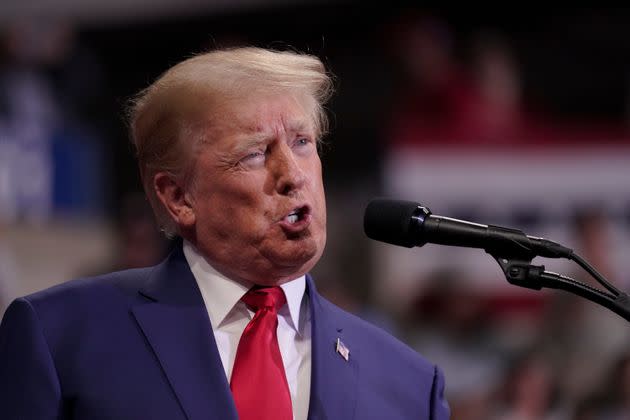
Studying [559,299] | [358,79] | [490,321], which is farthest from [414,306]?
[358,79]

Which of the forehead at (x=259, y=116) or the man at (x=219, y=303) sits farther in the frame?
the forehead at (x=259, y=116)

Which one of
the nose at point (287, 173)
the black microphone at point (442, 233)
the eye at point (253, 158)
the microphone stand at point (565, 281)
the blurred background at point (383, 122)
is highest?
the eye at point (253, 158)

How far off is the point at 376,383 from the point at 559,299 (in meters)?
2.63

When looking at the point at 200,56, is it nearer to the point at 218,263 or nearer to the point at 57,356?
the point at 218,263

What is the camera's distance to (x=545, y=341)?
4.15 meters

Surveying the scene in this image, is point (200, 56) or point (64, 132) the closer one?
point (200, 56)

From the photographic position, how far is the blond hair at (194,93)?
188 cm

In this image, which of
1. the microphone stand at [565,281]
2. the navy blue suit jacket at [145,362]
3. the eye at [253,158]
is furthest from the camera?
the eye at [253,158]

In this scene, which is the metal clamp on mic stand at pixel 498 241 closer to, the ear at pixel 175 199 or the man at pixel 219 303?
the man at pixel 219 303

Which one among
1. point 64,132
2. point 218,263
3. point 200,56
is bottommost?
point 64,132

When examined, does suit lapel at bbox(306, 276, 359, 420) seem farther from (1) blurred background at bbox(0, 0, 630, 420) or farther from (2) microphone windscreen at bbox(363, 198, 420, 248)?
(1) blurred background at bbox(0, 0, 630, 420)

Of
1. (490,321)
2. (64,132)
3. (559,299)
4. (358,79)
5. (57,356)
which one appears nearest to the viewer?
(57,356)

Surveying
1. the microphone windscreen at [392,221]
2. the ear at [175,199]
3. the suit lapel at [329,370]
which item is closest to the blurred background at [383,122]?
the suit lapel at [329,370]

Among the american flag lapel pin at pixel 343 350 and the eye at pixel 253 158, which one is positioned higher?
the eye at pixel 253 158
